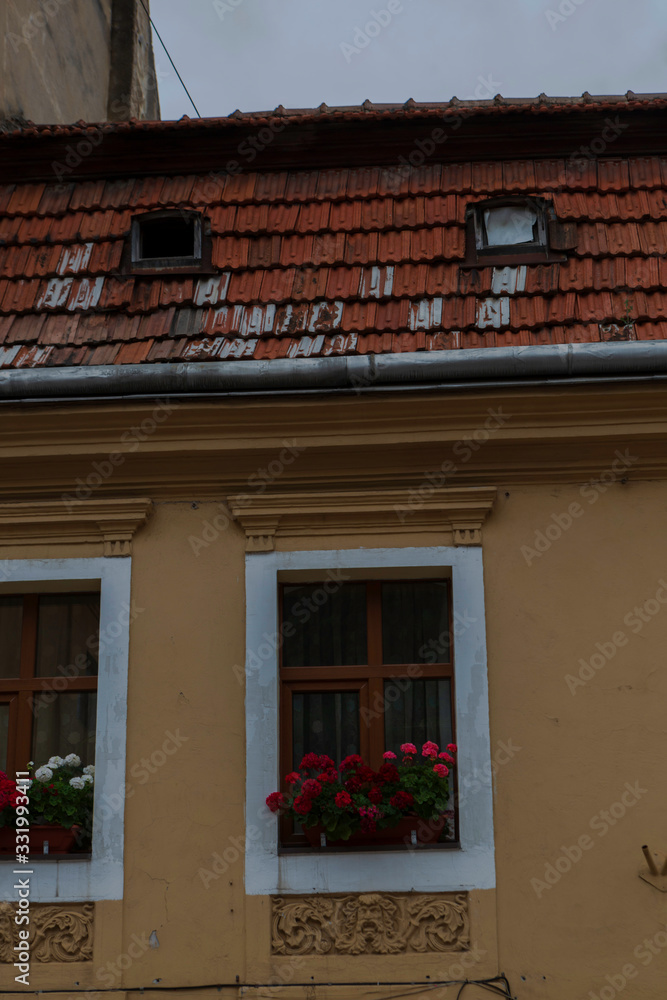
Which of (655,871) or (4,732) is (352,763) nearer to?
(655,871)

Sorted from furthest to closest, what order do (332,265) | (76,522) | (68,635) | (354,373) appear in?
(332,265) → (68,635) → (76,522) → (354,373)

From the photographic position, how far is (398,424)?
6082mm

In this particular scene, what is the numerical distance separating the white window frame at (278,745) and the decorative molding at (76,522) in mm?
Result: 731

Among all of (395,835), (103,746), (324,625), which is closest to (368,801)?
(395,835)

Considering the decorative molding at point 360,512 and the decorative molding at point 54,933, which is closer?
the decorative molding at point 54,933

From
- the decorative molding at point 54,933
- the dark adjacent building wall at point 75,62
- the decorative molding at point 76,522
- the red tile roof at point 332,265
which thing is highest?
the dark adjacent building wall at point 75,62

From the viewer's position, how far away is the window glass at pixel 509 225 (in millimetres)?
6832

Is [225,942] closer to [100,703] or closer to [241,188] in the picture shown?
[100,703]

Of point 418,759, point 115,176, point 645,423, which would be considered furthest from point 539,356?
point 115,176

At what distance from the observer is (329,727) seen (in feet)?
20.1

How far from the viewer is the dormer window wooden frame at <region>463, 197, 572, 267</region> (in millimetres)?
6695

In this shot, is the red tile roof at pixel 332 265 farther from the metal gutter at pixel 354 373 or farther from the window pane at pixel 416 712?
the window pane at pixel 416 712

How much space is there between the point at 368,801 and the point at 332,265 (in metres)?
3.27

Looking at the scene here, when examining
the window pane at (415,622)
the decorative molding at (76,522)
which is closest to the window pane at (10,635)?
the decorative molding at (76,522)
